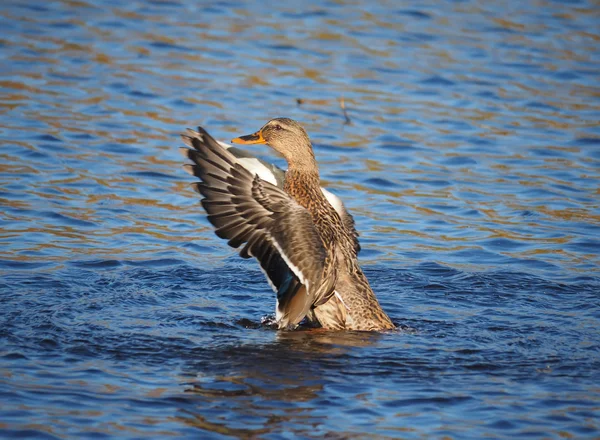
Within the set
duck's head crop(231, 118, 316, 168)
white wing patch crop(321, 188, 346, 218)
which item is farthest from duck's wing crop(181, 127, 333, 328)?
white wing patch crop(321, 188, 346, 218)

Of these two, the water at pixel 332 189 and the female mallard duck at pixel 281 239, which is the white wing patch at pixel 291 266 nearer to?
the female mallard duck at pixel 281 239

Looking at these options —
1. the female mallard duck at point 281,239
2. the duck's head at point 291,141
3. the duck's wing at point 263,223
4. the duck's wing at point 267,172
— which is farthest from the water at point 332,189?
the duck's head at point 291,141

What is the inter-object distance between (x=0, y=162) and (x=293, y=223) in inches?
204

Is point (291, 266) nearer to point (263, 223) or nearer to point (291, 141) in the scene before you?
point (263, 223)

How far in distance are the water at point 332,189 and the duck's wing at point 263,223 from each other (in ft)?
1.43

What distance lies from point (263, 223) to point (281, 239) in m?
0.18

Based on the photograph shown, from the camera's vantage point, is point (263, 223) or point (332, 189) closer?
point (263, 223)

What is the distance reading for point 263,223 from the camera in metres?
6.95

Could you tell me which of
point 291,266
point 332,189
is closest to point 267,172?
point 291,266

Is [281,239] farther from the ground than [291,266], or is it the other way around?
[281,239]

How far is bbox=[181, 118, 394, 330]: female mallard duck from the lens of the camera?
22.7ft

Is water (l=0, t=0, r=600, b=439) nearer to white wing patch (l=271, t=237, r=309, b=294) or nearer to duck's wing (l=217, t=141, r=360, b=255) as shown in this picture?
white wing patch (l=271, t=237, r=309, b=294)

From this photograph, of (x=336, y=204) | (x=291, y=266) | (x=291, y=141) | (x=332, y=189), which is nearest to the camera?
(x=291, y=266)

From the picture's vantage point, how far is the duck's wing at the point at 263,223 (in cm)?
691
